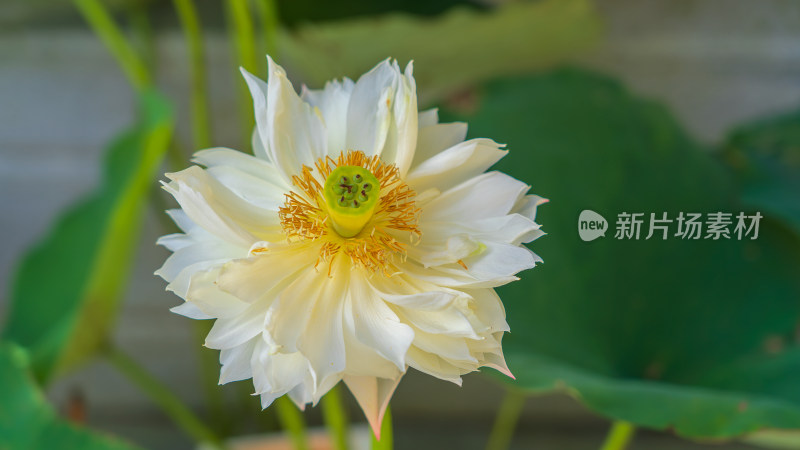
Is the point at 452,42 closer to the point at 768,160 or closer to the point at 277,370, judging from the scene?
the point at 768,160

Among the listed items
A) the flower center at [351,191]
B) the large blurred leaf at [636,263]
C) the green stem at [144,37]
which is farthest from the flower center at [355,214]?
the green stem at [144,37]

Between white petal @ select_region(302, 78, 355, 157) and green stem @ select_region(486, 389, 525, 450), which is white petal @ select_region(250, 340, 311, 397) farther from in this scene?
green stem @ select_region(486, 389, 525, 450)

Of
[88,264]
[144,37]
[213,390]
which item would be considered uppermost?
[144,37]

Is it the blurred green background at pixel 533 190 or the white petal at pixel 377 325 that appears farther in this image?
the blurred green background at pixel 533 190

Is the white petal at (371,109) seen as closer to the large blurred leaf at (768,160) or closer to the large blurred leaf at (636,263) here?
the large blurred leaf at (636,263)

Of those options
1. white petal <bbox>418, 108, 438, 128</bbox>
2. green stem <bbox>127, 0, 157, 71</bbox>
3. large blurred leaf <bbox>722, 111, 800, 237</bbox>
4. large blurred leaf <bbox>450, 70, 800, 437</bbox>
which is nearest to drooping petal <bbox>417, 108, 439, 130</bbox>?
white petal <bbox>418, 108, 438, 128</bbox>

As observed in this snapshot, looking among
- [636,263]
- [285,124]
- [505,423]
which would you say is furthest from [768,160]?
[285,124]

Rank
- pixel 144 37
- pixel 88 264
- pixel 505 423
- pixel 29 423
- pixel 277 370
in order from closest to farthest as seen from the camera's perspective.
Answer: pixel 277 370, pixel 29 423, pixel 88 264, pixel 144 37, pixel 505 423
